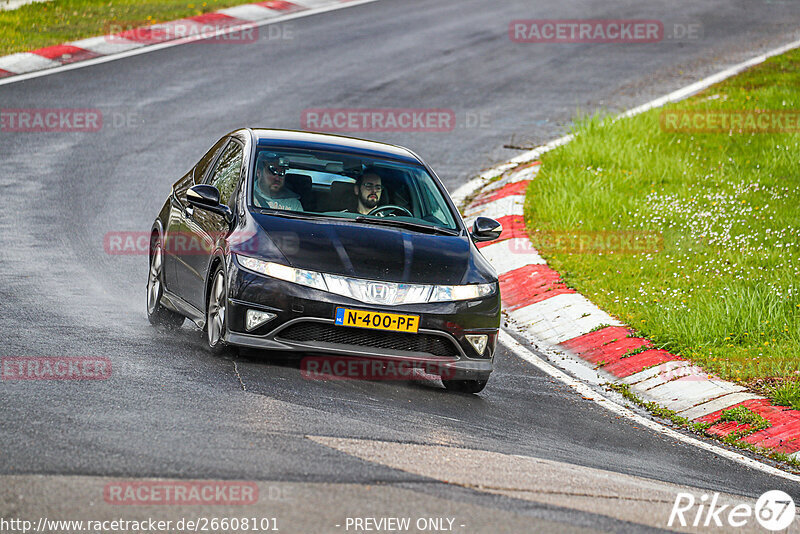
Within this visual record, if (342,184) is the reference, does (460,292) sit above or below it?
below

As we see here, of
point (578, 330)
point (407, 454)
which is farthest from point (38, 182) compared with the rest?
point (407, 454)

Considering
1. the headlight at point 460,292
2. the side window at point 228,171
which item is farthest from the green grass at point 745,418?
the side window at point 228,171

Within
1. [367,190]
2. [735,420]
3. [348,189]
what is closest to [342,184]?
[348,189]

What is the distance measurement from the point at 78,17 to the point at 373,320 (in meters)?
17.0

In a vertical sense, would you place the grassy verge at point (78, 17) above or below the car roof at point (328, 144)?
below

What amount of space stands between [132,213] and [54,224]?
101 centimetres

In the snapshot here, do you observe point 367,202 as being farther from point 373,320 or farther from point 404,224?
point 373,320

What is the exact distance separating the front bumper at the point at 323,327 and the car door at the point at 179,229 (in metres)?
1.33

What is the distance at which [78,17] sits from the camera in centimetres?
2259

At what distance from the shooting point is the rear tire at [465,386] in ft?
26.8

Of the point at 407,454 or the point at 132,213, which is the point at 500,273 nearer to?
the point at 132,213

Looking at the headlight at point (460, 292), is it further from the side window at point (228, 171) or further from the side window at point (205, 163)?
the side window at point (205, 163)

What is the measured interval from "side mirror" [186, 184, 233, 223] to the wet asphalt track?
997 mm

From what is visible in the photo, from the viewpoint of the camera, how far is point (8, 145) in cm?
1599
